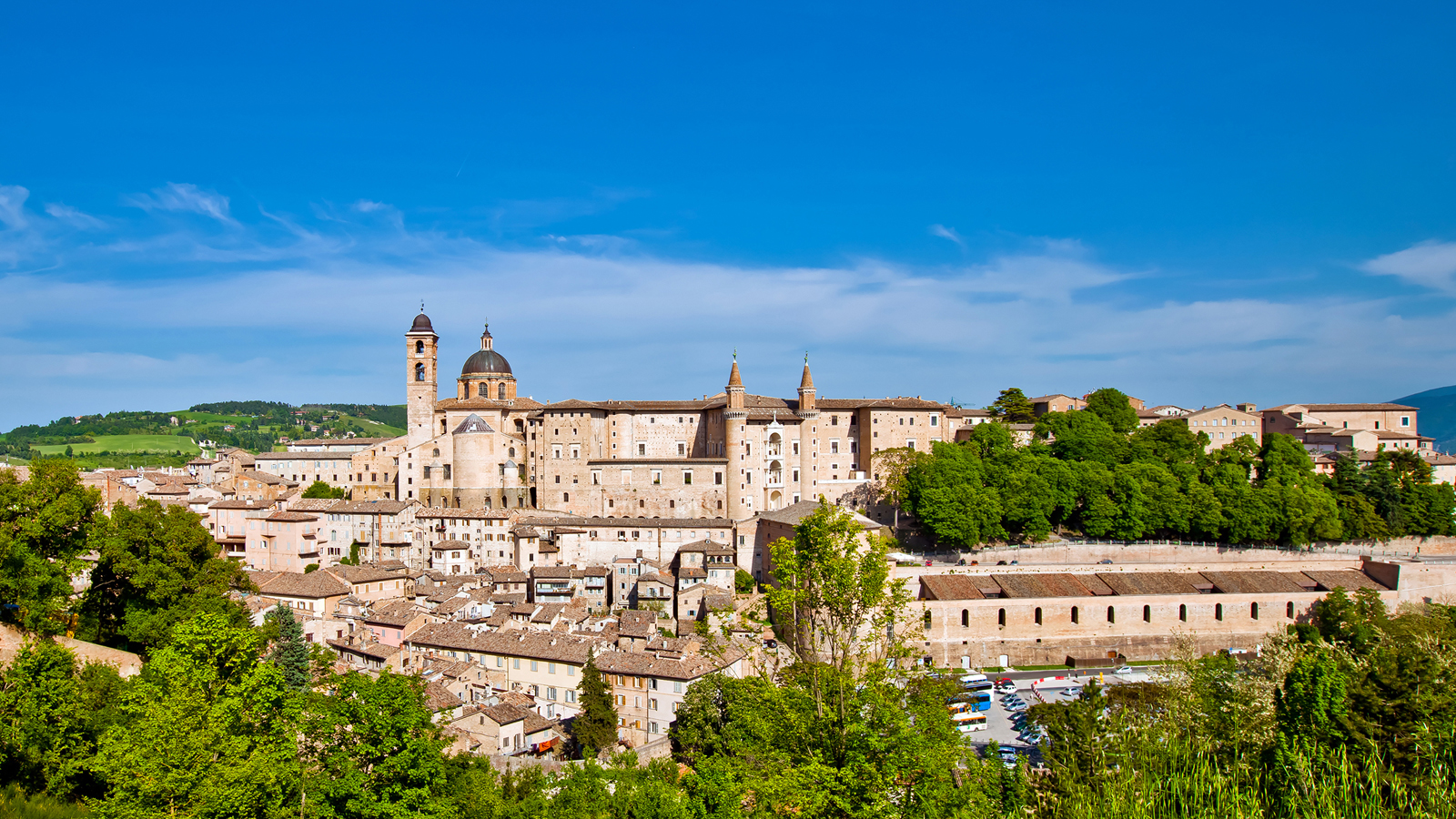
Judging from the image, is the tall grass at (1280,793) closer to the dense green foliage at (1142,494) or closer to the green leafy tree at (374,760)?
the green leafy tree at (374,760)

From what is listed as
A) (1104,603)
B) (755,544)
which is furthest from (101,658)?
(1104,603)

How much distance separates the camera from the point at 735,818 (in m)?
16.8

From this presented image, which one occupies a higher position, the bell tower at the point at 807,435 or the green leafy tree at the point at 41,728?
the bell tower at the point at 807,435

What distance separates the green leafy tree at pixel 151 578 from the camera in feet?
86.4

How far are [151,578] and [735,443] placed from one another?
37.1 m

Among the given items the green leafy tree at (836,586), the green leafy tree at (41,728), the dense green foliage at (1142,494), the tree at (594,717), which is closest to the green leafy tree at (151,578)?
the green leafy tree at (41,728)

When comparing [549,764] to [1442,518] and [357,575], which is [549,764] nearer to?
[357,575]

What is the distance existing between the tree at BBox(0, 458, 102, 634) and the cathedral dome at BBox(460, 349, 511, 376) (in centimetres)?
4582

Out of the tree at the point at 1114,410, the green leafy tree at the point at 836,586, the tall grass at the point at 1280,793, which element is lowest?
the tall grass at the point at 1280,793

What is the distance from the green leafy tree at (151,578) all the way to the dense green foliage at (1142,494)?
111 feet

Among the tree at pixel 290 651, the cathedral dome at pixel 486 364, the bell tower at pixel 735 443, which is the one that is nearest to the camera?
the tree at pixel 290 651

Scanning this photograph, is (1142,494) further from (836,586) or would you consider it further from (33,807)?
(33,807)

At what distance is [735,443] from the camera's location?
194 feet

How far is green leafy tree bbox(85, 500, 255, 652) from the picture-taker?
26.3 m
